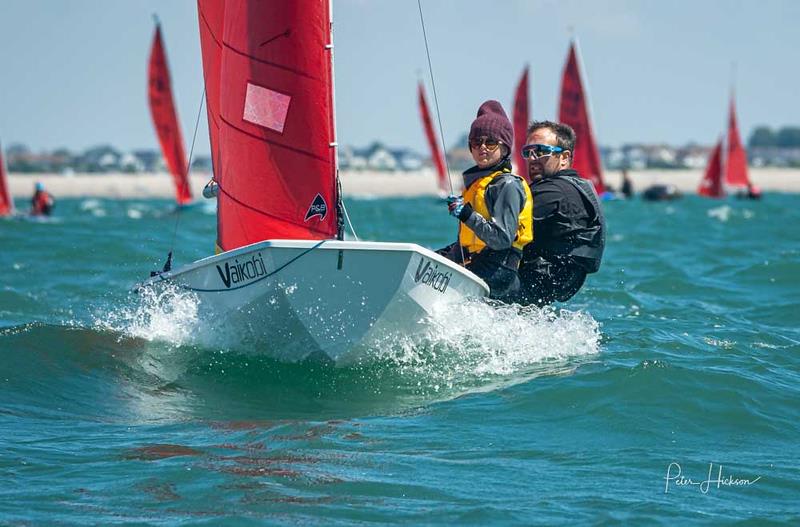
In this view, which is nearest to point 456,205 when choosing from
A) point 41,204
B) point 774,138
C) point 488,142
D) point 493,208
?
point 493,208

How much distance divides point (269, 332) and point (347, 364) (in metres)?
0.50

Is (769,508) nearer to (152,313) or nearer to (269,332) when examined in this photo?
(269,332)

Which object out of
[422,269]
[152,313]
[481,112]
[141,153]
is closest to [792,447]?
[422,269]

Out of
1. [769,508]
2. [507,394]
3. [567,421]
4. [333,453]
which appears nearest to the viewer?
[769,508]

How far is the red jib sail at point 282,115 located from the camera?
682cm

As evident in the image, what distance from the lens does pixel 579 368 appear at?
22.6 ft

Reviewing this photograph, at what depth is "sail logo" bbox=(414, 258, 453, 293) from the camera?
251 inches

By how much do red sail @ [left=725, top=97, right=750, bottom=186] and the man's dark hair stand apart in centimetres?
4457

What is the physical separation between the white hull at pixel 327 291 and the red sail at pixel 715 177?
44279mm

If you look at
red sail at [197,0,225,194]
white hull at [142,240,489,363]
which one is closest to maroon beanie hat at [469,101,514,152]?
white hull at [142,240,489,363]

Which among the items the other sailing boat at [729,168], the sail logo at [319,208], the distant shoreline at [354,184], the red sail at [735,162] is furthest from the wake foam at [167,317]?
the distant shoreline at [354,184]

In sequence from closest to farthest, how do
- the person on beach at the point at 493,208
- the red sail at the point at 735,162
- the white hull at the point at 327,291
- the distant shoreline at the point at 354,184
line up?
the white hull at the point at 327,291, the person on beach at the point at 493,208, the red sail at the point at 735,162, the distant shoreline at the point at 354,184
